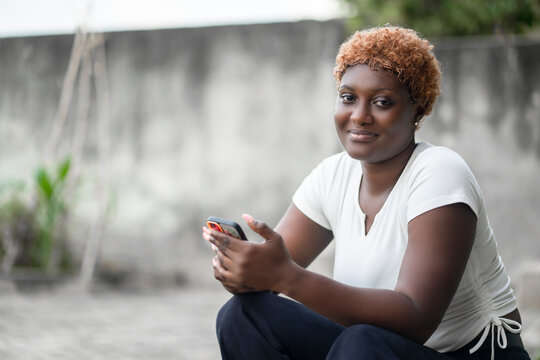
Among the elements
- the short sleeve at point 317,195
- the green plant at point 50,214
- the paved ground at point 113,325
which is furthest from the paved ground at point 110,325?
the short sleeve at point 317,195

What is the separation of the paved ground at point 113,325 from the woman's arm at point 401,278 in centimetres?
207

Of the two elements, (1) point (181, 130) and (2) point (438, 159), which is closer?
(2) point (438, 159)

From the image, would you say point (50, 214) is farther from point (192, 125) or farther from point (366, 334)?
point (366, 334)

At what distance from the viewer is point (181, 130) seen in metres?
6.35

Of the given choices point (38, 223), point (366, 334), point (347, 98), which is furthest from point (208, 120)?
point (366, 334)

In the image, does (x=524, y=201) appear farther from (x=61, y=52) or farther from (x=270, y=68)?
(x=61, y=52)

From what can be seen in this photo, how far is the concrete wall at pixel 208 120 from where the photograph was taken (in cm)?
569

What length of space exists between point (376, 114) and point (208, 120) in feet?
14.4

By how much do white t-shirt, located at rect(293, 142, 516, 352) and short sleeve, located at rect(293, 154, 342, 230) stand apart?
0.20 meters

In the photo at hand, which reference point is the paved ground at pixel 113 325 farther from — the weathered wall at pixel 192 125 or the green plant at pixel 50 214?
the weathered wall at pixel 192 125

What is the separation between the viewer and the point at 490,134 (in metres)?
5.63

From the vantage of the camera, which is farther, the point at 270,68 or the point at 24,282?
the point at 270,68

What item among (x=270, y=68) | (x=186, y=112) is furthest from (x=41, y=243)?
(x=270, y=68)

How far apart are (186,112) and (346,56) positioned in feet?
14.4
